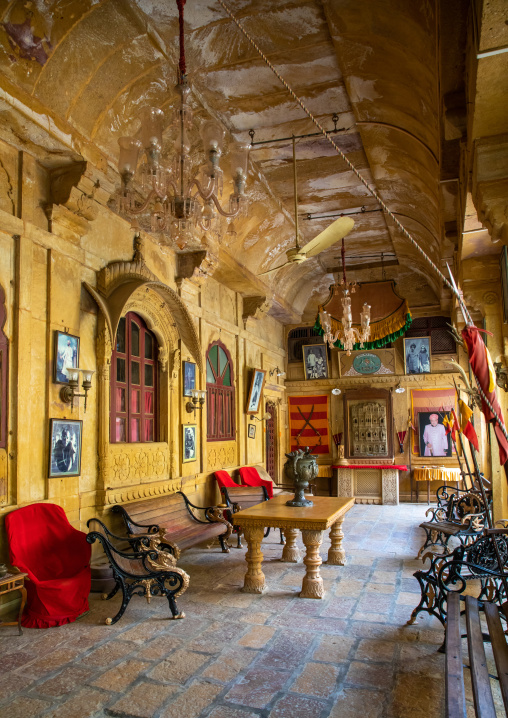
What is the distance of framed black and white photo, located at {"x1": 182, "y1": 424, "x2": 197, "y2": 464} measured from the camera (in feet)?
27.3

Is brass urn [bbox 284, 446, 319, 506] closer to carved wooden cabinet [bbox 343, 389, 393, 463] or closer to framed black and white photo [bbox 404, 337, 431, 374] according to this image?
carved wooden cabinet [bbox 343, 389, 393, 463]

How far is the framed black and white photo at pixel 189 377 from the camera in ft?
27.7

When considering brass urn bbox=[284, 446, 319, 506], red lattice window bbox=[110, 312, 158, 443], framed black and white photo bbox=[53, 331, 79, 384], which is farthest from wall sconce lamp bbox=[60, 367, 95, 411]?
brass urn bbox=[284, 446, 319, 506]

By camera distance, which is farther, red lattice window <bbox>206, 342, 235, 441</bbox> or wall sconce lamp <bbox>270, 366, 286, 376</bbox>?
wall sconce lamp <bbox>270, 366, 286, 376</bbox>

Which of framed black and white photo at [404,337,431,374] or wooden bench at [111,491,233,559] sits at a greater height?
framed black and white photo at [404,337,431,374]

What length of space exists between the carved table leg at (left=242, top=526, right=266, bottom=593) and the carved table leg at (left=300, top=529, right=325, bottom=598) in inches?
18.5

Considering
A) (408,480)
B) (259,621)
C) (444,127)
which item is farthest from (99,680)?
(408,480)

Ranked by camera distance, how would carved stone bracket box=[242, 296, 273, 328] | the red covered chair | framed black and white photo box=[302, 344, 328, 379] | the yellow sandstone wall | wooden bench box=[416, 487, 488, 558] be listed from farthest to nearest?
framed black and white photo box=[302, 344, 328, 379] < carved stone bracket box=[242, 296, 273, 328] < wooden bench box=[416, 487, 488, 558] < the yellow sandstone wall < the red covered chair

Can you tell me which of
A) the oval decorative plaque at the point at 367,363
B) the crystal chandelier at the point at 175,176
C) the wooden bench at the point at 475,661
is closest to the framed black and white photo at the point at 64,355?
the crystal chandelier at the point at 175,176

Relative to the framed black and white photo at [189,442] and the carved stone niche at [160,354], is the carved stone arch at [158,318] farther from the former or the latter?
the framed black and white photo at [189,442]

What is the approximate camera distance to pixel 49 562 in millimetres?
5070

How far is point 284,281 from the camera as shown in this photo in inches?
508

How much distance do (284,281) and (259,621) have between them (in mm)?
9167

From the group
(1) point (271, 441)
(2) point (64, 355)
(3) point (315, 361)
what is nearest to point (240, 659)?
(2) point (64, 355)
